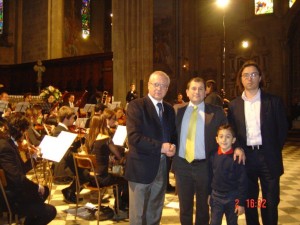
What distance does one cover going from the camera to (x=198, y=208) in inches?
141

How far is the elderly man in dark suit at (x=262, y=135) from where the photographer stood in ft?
11.5

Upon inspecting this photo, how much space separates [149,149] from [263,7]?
20.0 m

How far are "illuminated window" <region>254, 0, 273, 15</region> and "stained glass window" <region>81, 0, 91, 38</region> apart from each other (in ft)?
44.3

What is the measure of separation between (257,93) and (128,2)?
13113 mm

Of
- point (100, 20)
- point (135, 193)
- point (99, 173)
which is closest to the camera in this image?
point (135, 193)

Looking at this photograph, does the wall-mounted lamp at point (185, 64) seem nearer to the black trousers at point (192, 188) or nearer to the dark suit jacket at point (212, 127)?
the dark suit jacket at point (212, 127)

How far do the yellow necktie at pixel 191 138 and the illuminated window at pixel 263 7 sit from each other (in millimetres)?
19299

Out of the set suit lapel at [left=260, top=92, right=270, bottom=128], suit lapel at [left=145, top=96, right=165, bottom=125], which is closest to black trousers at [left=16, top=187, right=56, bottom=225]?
suit lapel at [left=145, top=96, right=165, bottom=125]

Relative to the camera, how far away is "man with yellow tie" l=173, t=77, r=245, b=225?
138 inches

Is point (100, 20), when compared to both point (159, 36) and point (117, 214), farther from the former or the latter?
point (117, 214)

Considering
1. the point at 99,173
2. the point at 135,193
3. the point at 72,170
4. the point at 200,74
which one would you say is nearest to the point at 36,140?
the point at 72,170

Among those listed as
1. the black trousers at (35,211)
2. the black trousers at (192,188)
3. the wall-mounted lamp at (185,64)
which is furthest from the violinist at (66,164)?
the wall-mounted lamp at (185,64)

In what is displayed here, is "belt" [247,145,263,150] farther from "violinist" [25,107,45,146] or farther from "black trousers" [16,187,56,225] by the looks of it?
"violinist" [25,107,45,146]

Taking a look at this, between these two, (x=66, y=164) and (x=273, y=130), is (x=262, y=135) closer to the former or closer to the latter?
(x=273, y=130)
